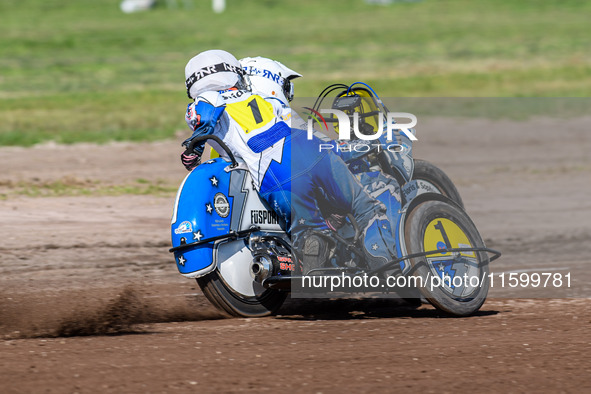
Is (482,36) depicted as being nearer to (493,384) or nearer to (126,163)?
(126,163)

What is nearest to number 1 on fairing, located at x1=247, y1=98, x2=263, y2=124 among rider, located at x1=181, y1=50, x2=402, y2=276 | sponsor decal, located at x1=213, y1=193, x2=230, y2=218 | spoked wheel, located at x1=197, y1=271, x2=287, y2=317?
rider, located at x1=181, y1=50, x2=402, y2=276

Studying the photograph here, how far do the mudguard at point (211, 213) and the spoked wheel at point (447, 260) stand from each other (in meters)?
1.11

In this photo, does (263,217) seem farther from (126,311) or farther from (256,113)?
(126,311)

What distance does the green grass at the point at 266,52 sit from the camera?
66.8 ft

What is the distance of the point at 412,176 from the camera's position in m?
7.14

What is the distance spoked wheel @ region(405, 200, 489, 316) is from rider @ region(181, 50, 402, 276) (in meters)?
0.27

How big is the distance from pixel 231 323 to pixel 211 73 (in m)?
1.85

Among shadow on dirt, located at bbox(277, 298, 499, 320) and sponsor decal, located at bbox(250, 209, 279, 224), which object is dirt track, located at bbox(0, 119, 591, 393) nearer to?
shadow on dirt, located at bbox(277, 298, 499, 320)

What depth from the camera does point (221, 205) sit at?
6.85 meters

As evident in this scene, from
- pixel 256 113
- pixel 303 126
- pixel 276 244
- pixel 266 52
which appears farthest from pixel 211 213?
pixel 266 52

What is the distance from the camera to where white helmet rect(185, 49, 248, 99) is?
698 cm

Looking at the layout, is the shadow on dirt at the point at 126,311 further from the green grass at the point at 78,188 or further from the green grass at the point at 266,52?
the green grass at the point at 266,52

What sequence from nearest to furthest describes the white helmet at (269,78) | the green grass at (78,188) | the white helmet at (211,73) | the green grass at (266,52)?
the white helmet at (211,73) < the white helmet at (269,78) < the green grass at (78,188) < the green grass at (266,52)

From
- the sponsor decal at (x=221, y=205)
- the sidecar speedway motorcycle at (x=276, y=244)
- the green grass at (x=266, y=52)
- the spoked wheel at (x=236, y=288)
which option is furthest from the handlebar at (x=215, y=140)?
the green grass at (x=266, y=52)
